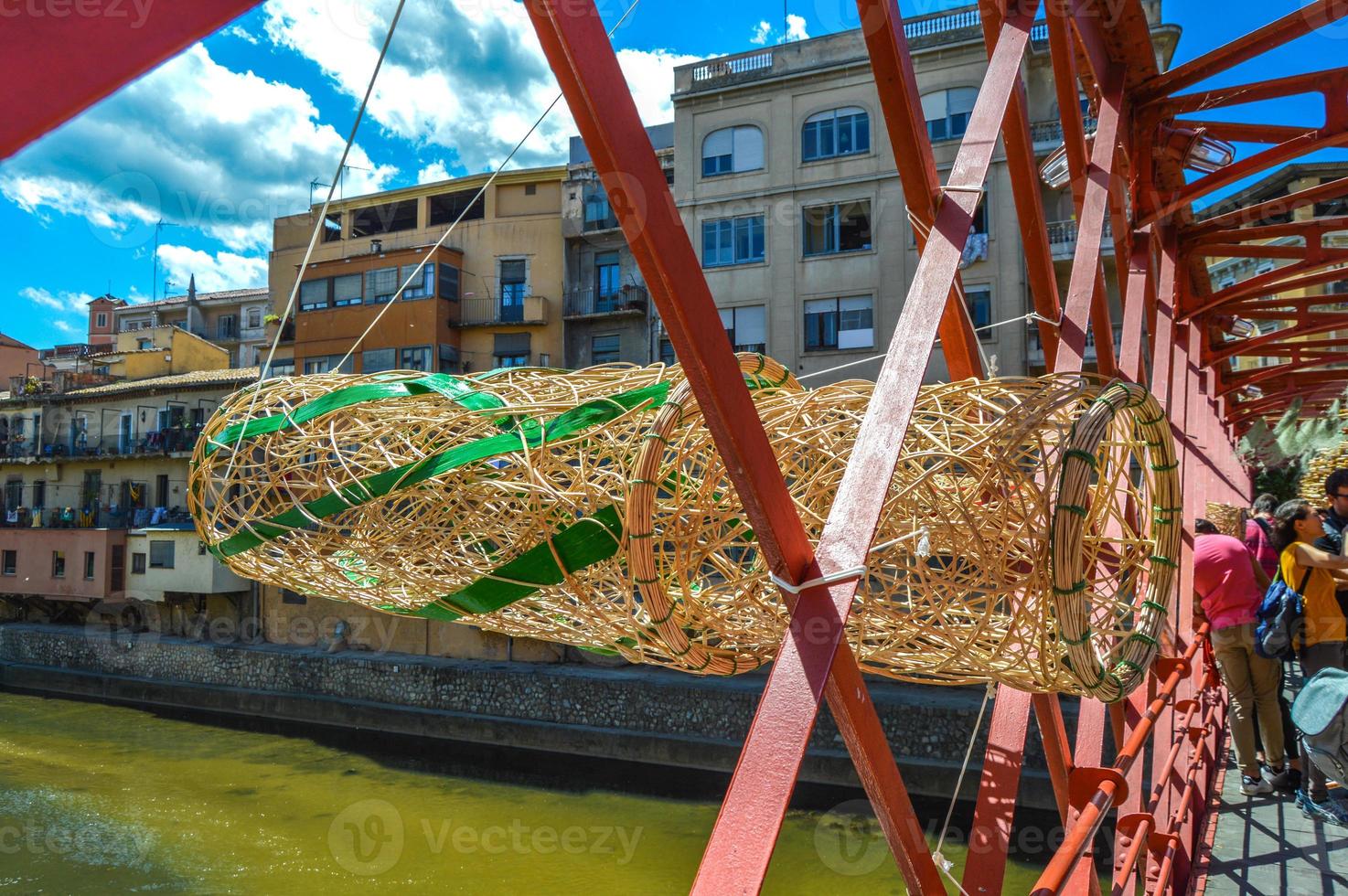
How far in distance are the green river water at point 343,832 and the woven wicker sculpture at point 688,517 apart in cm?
812

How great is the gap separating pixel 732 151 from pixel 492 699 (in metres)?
10.1

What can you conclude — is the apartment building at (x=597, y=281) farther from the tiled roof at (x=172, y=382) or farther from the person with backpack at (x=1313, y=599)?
the person with backpack at (x=1313, y=599)

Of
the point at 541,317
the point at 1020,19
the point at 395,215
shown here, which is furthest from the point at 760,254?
the point at 1020,19

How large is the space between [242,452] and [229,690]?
53.3ft

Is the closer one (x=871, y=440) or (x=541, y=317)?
(x=871, y=440)

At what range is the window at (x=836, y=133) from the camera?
15758 mm

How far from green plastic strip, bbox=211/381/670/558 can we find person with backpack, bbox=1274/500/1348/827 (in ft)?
10.0

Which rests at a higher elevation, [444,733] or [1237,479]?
[1237,479]

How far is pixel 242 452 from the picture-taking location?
8.18ft

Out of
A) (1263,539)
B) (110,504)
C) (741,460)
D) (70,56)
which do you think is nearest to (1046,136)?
(1263,539)

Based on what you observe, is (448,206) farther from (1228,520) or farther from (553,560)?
(553,560)

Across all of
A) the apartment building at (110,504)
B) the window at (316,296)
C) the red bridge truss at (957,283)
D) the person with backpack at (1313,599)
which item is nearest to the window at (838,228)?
the red bridge truss at (957,283)

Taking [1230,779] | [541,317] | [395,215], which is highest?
[395,215]

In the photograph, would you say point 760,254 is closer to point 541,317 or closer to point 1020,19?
point 541,317
